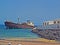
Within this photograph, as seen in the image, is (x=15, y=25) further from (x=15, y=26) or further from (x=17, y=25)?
(x=17, y=25)

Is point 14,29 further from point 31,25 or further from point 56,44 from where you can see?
point 56,44

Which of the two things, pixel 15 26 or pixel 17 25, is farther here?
pixel 15 26

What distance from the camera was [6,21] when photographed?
106250 mm

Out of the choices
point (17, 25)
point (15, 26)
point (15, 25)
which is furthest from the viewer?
point (15, 26)

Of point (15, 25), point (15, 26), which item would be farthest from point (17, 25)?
point (15, 26)

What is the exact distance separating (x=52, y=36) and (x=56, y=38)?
3.12 m

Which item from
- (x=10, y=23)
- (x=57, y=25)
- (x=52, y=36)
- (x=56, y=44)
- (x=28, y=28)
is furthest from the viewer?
(x=28, y=28)

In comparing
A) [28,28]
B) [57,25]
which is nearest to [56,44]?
[57,25]

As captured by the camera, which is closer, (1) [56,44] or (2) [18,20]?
(1) [56,44]

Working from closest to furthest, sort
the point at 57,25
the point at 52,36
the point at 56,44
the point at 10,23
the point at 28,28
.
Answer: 1. the point at 56,44
2. the point at 52,36
3. the point at 57,25
4. the point at 10,23
5. the point at 28,28

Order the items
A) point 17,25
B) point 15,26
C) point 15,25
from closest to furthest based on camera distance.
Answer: point 15,25 < point 17,25 < point 15,26

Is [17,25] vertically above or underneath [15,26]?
above

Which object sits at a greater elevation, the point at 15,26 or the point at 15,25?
the point at 15,25

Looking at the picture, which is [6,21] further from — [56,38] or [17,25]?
[56,38]
